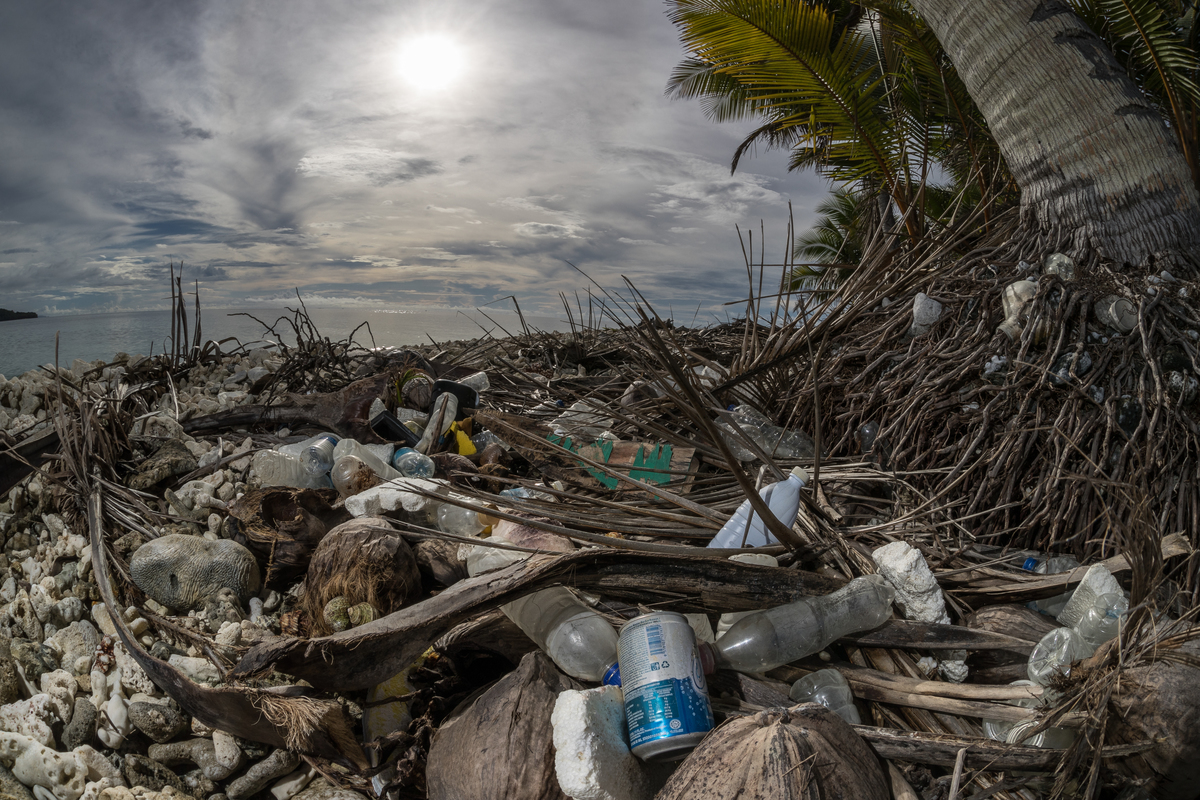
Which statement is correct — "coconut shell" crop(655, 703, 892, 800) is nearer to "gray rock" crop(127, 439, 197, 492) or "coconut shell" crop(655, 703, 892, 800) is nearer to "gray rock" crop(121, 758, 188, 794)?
"gray rock" crop(121, 758, 188, 794)

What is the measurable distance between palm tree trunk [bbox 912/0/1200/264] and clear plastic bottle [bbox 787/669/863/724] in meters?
1.89

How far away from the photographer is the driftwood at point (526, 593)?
1300 mm

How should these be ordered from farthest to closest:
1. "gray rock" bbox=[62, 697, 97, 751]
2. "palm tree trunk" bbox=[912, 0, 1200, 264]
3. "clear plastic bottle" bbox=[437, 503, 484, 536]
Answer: "palm tree trunk" bbox=[912, 0, 1200, 264] → "clear plastic bottle" bbox=[437, 503, 484, 536] → "gray rock" bbox=[62, 697, 97, 751]

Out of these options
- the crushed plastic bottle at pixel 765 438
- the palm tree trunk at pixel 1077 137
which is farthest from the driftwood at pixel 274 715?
the palm tree trunk at pixel 1077 137

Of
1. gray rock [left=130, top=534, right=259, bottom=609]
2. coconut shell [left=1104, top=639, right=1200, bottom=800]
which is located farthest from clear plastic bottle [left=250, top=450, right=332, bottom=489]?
coconut shell [left=1104, top=639, right=1200, bottom=800]

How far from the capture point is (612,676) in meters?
1.30

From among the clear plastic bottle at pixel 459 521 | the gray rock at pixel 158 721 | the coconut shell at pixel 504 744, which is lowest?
the gray rock at pixel 158 721

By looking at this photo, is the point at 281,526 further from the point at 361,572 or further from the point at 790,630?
the point at 790,630

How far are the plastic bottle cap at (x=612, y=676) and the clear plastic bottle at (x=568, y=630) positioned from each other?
0.05 ft

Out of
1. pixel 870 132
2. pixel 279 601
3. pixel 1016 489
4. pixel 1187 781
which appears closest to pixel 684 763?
pixel 1187 781

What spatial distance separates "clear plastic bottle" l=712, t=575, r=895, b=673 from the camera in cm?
134

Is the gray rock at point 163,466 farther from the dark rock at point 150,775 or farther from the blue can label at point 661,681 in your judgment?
the blue can label at point 661,681

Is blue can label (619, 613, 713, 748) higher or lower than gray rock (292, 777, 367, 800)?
higher

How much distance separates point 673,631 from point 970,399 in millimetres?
1447
